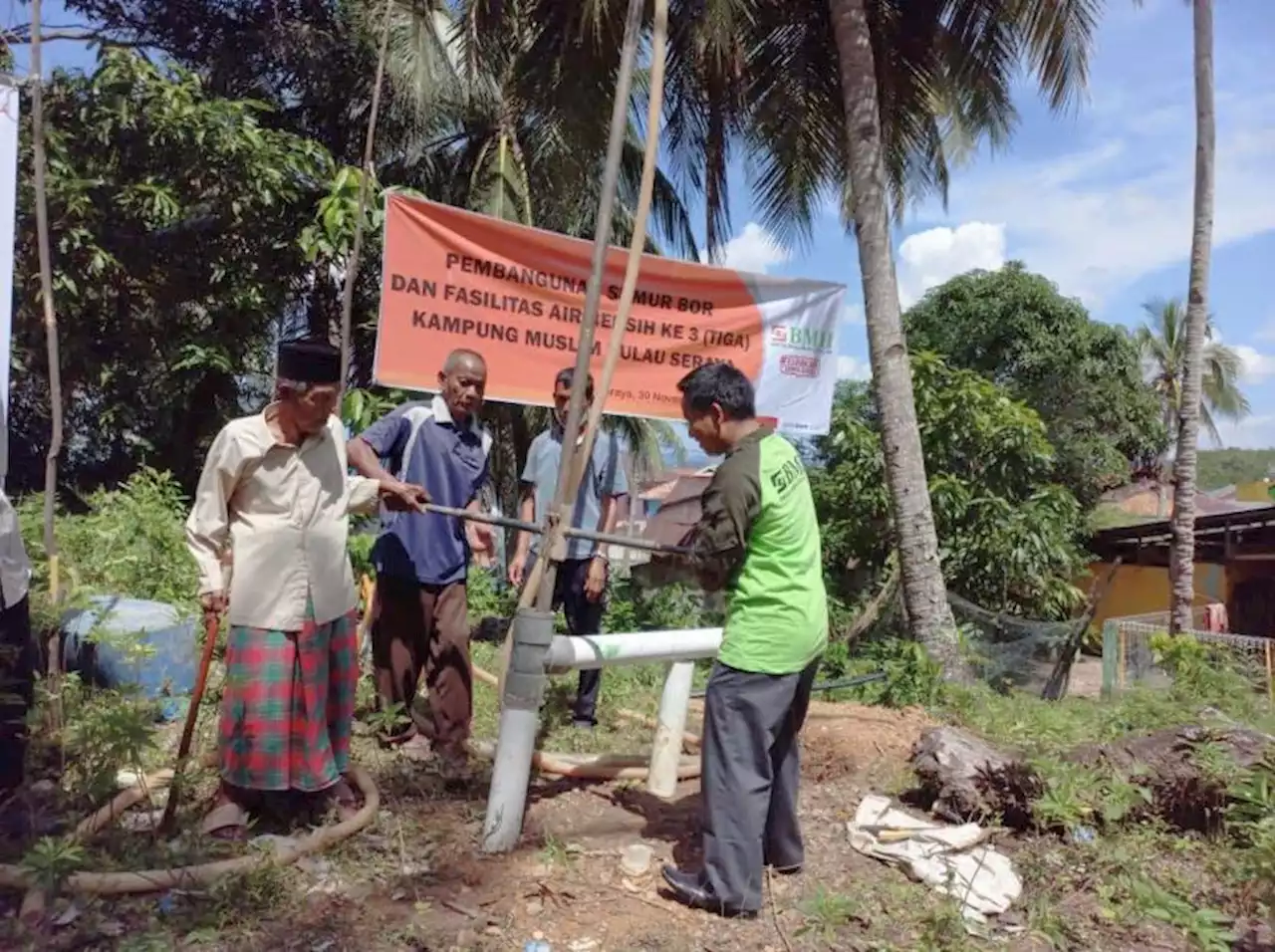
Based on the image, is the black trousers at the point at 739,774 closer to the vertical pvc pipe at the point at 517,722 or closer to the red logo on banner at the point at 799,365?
the vertical pvc pipe at the point at 517,722

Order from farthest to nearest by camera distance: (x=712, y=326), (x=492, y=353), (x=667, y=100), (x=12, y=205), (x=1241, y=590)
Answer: (x=1241, y=590) → (x=667, y=100) → (x=712, y=326) → (x=492, y=353) → (x=12, y=205)

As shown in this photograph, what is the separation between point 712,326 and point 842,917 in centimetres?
357

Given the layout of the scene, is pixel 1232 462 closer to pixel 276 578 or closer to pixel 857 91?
pixel 857 91

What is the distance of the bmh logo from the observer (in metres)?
5.98

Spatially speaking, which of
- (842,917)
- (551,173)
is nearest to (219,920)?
(842,917)

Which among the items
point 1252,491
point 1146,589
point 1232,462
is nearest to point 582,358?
point 1146,589

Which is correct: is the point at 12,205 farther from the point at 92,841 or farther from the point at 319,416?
the point at 92,841

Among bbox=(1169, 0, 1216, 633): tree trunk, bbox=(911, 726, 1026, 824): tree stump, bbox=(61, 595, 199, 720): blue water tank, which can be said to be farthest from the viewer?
bbox=(1169, 0, 1216, 633): tree trunk

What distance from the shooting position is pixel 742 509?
2.85 m

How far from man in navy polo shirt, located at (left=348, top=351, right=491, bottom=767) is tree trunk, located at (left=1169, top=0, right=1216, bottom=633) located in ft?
25.0

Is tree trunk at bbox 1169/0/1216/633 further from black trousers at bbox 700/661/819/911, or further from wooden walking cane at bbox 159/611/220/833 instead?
wooden walking cane at bbox 159/611/220/833

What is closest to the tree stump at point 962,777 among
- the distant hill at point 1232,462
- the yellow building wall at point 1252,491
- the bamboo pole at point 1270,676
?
the bamboo pole at point 1270,676

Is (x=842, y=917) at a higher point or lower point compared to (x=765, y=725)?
lower

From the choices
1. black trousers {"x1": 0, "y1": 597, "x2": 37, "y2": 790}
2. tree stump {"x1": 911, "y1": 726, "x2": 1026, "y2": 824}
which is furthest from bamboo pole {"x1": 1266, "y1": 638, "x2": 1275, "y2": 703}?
black trousers {"x1": 0, "y1": 597, "x2": 37, "y2": 790}
